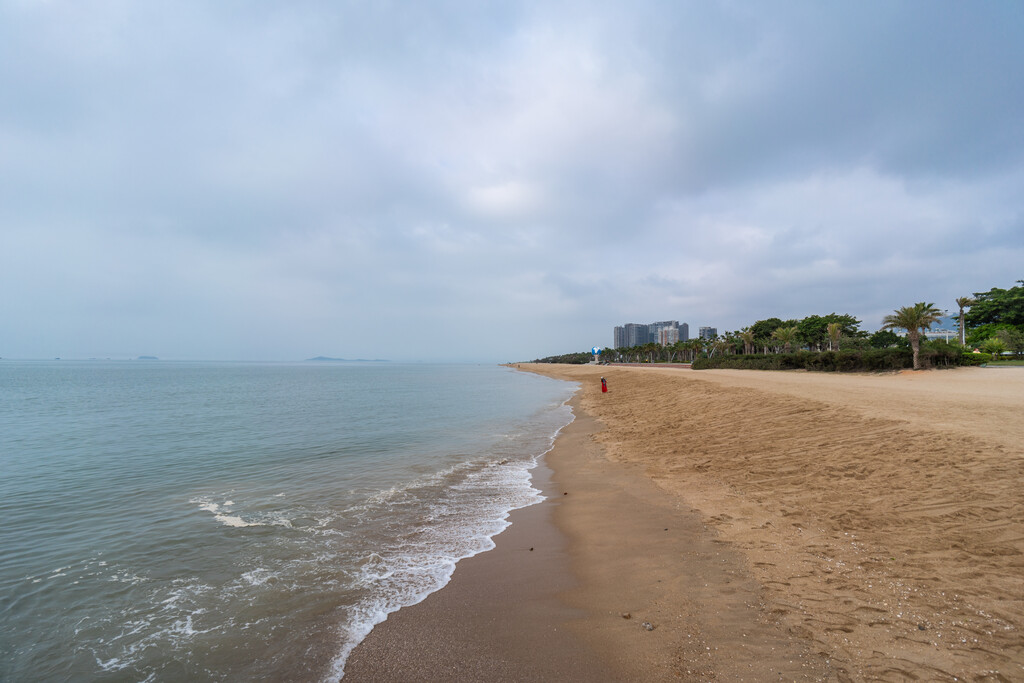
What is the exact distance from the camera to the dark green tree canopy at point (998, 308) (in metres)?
59.9

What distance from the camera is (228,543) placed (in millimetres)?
7047

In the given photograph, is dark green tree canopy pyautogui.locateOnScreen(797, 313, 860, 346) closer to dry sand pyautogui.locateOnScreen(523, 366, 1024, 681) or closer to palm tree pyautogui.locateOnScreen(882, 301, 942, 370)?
palm tree pyautogui.locateOnScreen(882, 301, 942, 370)

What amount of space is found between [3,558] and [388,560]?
6.42 metres

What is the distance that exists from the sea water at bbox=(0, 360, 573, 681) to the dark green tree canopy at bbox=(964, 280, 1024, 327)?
82.5 meters

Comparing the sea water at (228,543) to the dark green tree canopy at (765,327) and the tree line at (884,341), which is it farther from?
the dark green tree canopy at (765,327)

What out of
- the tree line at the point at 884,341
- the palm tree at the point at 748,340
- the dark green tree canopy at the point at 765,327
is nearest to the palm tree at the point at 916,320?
the tree line at the point at 884,341

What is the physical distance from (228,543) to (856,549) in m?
9.34

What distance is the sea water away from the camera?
14.6 ft

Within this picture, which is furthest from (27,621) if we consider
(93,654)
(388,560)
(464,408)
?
(464,408)

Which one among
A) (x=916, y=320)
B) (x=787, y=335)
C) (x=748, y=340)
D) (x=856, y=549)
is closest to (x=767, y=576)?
(x=856, y=549)

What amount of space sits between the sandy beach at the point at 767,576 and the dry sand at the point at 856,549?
2cm

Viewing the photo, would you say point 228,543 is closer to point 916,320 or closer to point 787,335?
point 916,320

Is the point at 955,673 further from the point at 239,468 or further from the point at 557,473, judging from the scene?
the point at 239,468

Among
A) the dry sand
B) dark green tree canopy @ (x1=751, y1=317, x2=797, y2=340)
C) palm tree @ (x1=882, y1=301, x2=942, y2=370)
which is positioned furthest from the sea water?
dark green tree canopy @ (x1=751, y1=317, x2=797, y2=340)
